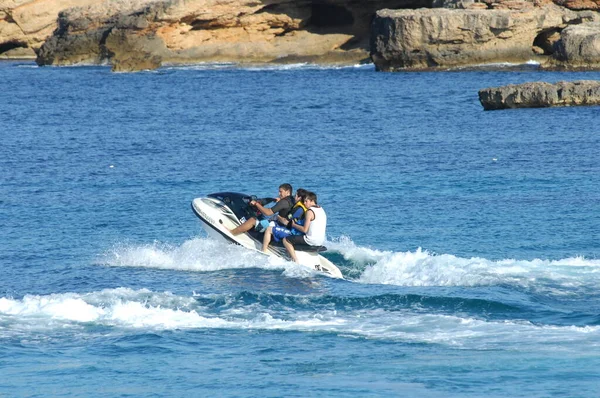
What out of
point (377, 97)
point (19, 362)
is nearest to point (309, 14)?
point (377, 97)

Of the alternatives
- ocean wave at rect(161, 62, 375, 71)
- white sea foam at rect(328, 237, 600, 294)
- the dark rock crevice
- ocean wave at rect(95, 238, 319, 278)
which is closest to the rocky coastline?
ocean wave at rect(161, 62, 375, 71)

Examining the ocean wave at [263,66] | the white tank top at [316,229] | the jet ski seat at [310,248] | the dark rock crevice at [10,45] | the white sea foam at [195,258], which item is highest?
the white tank top at [316,229]

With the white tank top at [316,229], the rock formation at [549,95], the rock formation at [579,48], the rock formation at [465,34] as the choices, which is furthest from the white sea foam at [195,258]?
the rock formation at [465,34]

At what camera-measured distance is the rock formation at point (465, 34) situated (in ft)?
172

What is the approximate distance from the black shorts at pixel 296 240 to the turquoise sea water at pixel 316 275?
377 mm

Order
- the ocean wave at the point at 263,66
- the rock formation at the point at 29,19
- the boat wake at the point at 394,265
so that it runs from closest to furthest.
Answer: the boat wake at the point at 394,265 → the ocean wave at the point at 263,66 → the rock formation at the point at 29,19

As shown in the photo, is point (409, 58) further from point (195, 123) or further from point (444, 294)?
point (444, 294)

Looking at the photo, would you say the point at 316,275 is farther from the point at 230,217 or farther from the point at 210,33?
the point at 210,33

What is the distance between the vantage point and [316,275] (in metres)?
16.1

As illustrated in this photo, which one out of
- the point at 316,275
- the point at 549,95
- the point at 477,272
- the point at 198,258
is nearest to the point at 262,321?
the point at 316,275

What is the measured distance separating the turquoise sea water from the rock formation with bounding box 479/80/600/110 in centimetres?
66

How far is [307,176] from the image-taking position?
81.3ft

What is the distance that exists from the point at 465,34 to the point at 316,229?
126 ft

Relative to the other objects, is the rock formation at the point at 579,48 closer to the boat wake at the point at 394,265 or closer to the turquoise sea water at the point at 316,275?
the turquoise sea water at the point at 316,275
